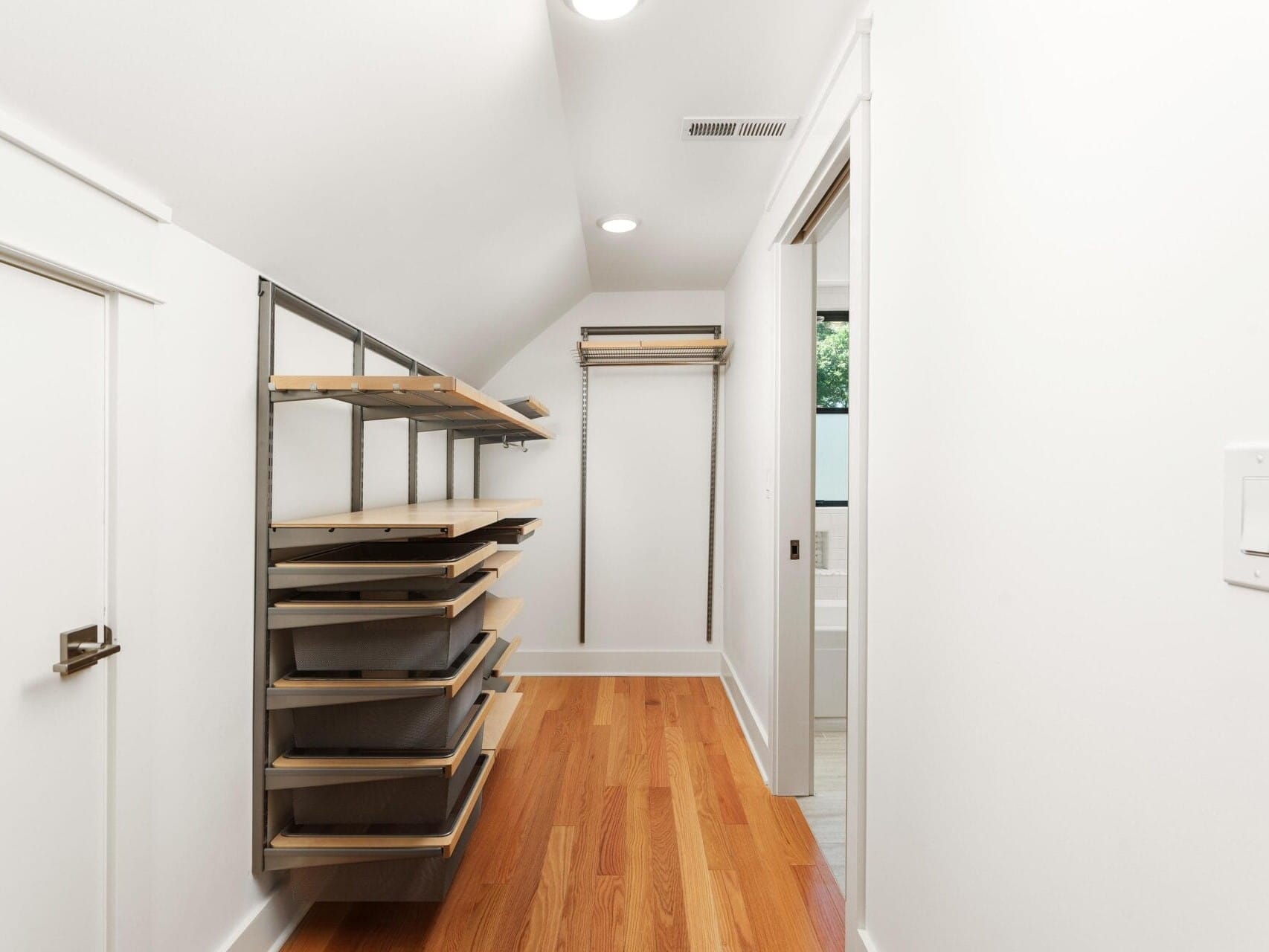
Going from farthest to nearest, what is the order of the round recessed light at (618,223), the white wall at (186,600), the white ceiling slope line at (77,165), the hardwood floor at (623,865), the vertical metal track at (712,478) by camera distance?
the vertical metal track at (712,478) < the round recessed light at (618,223) < the hardwood floor at (623,865) < the white wall at (186,600) < the white ceiling slope line at (77,165)

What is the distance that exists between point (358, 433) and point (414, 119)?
0.93 metres

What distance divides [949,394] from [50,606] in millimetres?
1434

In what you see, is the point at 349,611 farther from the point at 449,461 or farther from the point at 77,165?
the point at 449,461

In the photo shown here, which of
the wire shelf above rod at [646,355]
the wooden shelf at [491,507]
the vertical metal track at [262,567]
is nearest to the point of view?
the vertical metal track at [262,567]

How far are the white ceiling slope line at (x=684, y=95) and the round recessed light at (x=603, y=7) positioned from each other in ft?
0.15

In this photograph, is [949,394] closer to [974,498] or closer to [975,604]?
[974,498]

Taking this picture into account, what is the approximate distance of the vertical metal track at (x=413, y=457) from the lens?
8.38ft

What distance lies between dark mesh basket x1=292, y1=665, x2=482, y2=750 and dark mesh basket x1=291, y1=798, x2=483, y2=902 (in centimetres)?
28

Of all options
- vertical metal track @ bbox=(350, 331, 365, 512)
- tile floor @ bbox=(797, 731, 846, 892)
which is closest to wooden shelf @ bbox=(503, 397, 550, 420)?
vertical metal track @ bbox=(350, 331, 365, 512)

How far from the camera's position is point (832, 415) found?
4070 millimetres

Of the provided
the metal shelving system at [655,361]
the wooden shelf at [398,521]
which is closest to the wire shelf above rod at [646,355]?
the metal shelving system at [655,361]

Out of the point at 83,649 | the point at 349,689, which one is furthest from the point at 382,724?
the point at 83,649

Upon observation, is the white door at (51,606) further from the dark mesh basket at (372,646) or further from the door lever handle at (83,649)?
the dark mesh basket at (372,646)

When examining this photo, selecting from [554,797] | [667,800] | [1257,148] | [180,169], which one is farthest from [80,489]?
[667,800]
